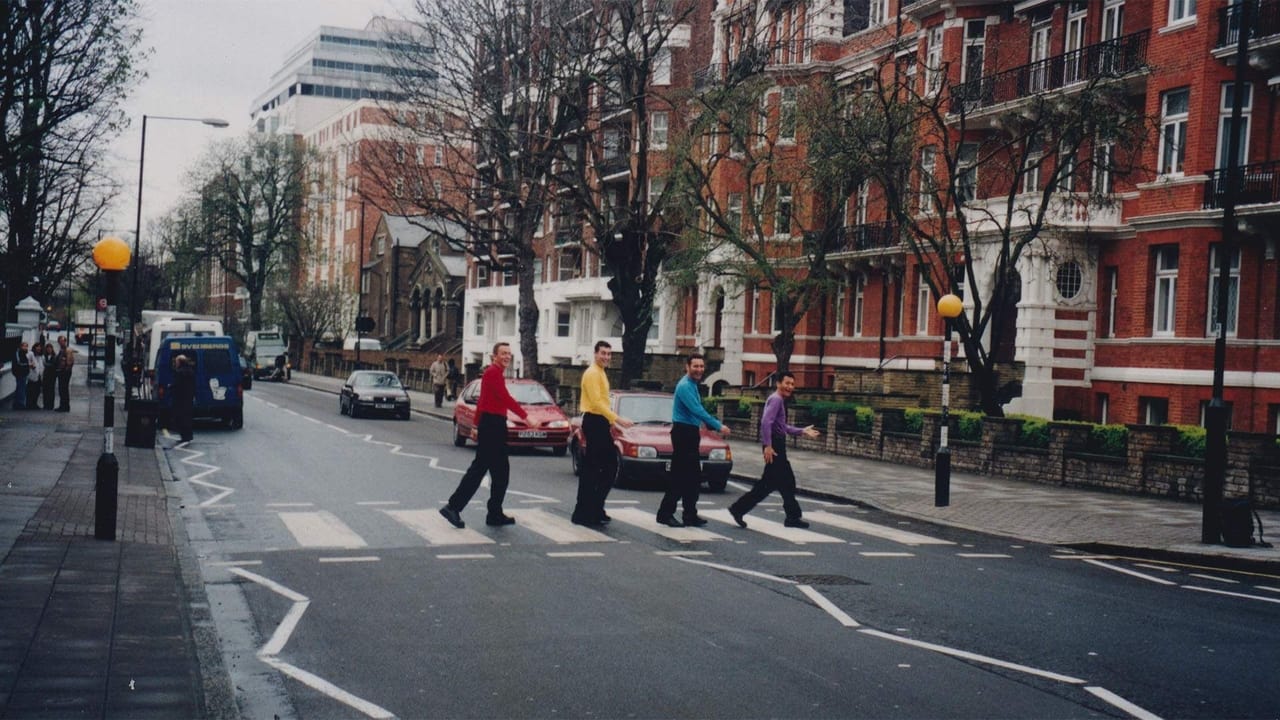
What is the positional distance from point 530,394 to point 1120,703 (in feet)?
72.4

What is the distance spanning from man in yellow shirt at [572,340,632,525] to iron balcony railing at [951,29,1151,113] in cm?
1713

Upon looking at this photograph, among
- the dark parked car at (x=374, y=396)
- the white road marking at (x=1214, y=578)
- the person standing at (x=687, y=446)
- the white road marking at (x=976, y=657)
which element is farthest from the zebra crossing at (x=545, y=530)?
the dark parked car at (x=374, y=396)

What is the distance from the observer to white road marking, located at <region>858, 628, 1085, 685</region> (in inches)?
312

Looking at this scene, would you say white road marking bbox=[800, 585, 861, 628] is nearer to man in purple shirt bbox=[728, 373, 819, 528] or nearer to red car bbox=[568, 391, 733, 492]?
man in purple shirt bbox=[728, 373, 819, 528]

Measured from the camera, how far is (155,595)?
9.66m

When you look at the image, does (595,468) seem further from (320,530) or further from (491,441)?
(320,530)

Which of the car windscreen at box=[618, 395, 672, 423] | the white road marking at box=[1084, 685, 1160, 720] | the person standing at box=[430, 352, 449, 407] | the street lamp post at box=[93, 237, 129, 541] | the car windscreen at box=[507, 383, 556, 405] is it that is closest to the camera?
the white road marking at box=[1084, 685, 1160, 720]

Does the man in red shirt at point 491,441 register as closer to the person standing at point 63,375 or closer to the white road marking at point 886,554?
the white road marking at point 886,554

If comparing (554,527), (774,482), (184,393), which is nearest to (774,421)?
(774,482)

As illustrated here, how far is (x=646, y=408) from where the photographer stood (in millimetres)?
21844

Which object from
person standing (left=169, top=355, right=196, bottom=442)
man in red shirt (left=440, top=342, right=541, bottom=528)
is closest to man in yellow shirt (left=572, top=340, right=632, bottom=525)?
man in red shirt (left=440, top=342, right=541, bottom=528)

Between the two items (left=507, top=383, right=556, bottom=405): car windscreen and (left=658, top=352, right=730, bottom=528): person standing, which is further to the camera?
(left=507, top=383, right=556, bottom=405): car windscreen

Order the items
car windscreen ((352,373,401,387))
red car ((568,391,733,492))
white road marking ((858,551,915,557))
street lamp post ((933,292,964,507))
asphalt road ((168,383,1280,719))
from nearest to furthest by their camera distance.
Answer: asphalt road ((168,383,1280,719)) → white road marking ((858,551,915,557)) → street lamp post ((933,292,964,507)) → red car ((568,391,733,492)) → car windscreen ((352,373,401,387))

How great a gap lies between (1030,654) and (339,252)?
112875 mm
